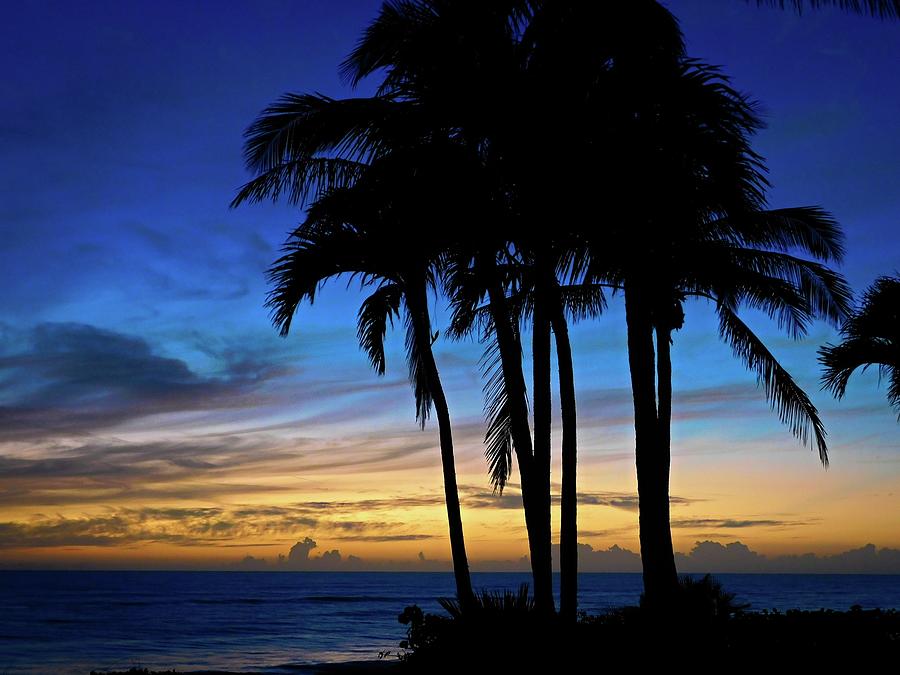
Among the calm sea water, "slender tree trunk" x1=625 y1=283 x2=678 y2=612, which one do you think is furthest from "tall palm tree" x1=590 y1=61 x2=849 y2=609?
the calm sea water

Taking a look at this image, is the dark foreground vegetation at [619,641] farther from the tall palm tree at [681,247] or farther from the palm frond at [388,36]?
the palm frond at [388,36]

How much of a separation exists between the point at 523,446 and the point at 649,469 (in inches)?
105

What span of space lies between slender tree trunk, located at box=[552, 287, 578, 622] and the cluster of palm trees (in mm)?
39

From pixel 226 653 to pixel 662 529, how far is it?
84.6ft

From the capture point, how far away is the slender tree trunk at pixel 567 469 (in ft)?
43.4

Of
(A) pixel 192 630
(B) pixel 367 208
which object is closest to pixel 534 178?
(B) pixel 367 208

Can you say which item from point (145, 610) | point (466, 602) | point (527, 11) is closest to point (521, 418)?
point (466, 602)

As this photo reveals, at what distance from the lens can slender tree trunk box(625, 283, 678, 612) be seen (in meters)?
13.8

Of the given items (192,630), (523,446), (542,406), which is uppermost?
(542,406)

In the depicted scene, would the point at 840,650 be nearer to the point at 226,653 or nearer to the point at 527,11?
the point at 527,11

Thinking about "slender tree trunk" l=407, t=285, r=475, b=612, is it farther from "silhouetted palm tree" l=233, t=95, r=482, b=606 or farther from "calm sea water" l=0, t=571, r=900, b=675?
"calm sea water" l=0, t=571, r=900, b=675

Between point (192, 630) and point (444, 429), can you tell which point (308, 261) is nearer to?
point (444, 429)

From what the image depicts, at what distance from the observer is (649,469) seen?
1396 cm

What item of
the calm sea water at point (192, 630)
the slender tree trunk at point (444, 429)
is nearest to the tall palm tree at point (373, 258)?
the slender tree trunk at point (444, 429)
